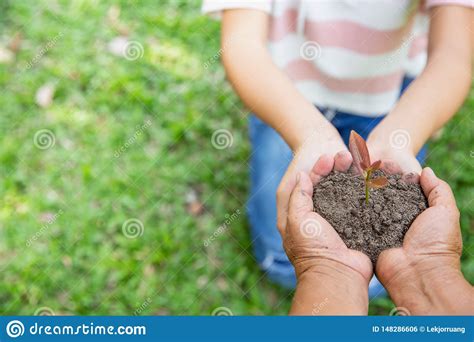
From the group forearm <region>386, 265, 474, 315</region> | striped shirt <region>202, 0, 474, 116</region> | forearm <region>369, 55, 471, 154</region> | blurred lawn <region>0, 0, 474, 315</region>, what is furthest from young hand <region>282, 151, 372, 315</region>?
blurred lawn <region>0, 0, 474, 315</region>

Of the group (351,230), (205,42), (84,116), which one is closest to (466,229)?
(351,230)

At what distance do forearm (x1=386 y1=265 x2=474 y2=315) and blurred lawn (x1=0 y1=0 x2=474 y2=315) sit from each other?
1007 millimetres

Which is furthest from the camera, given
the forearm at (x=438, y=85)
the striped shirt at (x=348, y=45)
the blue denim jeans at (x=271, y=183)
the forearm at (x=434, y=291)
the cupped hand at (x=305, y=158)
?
the blue denim jeans at (x=271, y=183)

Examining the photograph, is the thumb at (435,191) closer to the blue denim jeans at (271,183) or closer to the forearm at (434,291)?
the forearm at (434,291)

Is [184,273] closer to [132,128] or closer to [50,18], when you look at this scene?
[132,128]

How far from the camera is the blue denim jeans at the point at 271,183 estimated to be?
242 cm

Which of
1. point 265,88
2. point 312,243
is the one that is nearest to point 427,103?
point 265,88

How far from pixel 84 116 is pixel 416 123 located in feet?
5.83

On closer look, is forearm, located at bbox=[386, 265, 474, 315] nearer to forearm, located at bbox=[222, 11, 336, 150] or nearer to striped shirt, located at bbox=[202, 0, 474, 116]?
forearm, located at bbox=[222, 11, 336, 150]

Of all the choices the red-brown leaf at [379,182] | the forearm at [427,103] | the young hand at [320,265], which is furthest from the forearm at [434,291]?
the forearm at [427,103]

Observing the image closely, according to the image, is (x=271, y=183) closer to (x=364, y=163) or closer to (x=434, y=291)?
(x=364, y=163)

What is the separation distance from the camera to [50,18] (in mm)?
3201

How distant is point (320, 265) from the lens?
60.3 inches

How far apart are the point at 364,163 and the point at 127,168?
1508 millimetres
